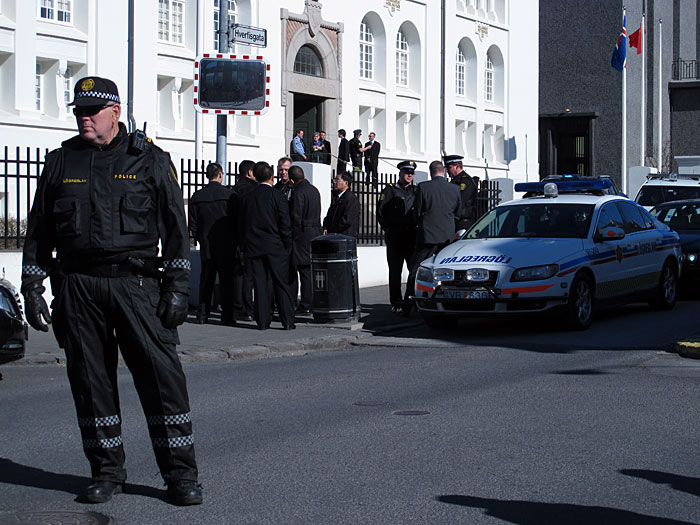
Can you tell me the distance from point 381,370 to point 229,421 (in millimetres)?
2820

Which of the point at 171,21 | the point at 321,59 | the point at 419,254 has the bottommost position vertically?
the point at 419,254

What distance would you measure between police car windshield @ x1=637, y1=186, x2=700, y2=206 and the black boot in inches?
775

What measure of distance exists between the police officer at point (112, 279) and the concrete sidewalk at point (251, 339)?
19.4 feet

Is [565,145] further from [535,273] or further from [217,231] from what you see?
[535,273]

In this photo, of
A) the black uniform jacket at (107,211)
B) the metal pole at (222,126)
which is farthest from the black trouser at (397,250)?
the black uniform jacket at (107,211)

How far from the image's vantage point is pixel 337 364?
1118 centimetres

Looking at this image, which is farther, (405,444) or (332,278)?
(332,278)

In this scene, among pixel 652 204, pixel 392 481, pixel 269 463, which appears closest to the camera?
pixel 392 481

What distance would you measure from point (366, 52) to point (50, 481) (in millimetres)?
29685

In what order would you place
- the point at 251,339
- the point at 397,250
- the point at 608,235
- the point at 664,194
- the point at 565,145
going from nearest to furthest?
the point at 251,339 → the point at 608,235 → the point at 397,250 → the point at 664,194 → the point at 565,145

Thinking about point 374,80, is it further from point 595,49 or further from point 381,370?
point 381,370

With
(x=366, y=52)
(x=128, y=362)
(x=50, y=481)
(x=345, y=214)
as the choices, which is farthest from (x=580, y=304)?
(x=366, y=52)

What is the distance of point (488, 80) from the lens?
41156mm

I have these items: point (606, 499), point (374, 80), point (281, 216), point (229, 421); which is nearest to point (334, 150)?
point (374, 80)
